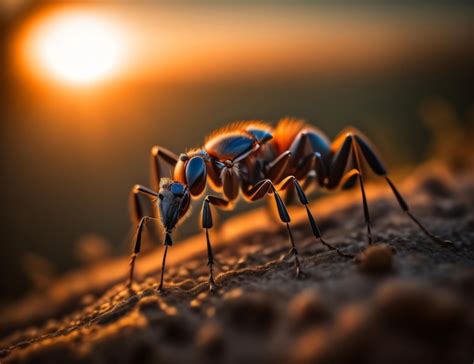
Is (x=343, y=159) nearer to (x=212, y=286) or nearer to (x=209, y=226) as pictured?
(x=209, y=226)

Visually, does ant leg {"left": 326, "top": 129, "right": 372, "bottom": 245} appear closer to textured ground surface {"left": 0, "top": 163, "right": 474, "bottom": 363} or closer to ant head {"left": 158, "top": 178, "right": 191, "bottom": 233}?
textured ground surface {"left": 0, "top": 163, "right": 474, "bottom": 363}

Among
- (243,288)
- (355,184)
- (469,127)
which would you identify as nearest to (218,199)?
(243,288)

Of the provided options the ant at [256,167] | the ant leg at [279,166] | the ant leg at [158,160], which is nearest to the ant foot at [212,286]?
the ant at [256,167]

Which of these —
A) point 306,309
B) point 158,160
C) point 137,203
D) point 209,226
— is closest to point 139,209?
point 137,203

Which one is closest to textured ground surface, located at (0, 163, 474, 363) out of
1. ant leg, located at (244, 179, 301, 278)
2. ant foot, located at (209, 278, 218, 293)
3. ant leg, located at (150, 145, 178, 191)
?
ant foot, located at (209, 278, 218, 293)

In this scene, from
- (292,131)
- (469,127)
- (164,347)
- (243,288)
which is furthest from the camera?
(469,127)

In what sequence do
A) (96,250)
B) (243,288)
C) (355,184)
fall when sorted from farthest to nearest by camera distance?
(96,250) < (355,184) < (243,288)

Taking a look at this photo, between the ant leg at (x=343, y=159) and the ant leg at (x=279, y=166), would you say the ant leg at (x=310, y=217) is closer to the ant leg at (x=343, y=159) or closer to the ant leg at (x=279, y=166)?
the ant leg at (x=279, y=166)

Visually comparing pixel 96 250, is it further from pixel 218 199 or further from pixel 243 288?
pixel 243 288

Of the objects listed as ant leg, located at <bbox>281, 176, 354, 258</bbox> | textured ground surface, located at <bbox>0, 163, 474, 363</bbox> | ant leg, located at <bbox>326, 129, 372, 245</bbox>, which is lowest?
textured ground surface, located at <bbox>0, 163, 474, 363</bbox>
